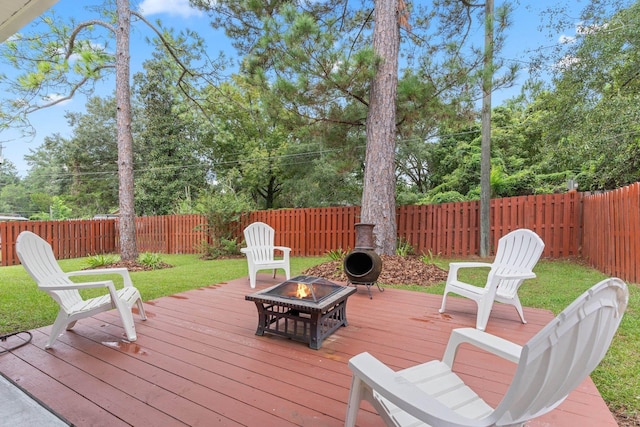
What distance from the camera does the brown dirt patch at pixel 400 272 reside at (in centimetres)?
497

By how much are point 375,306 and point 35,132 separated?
9.66 metres

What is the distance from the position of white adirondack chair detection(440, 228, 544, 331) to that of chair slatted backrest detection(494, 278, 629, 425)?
71.2 inches

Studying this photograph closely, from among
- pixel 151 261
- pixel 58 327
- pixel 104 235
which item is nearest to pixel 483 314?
pixel 58 327

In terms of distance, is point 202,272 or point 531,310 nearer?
point 531,310

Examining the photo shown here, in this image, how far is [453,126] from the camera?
6.95 m

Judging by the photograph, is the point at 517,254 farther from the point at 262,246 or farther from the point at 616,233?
the point at 262,246

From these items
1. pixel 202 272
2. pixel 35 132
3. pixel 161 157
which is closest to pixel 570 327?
pixel 202 272

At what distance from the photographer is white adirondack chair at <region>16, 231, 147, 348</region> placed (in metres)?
2.36

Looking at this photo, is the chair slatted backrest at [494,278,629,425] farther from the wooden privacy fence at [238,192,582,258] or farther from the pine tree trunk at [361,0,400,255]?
the wooden privacy fence at [238,192,582,258]

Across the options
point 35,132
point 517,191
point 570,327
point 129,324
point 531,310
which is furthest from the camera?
point 517,191

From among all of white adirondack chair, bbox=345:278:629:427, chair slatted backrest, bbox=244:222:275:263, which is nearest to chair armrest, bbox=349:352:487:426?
white adirondack chair, bbox=345:278:629:427

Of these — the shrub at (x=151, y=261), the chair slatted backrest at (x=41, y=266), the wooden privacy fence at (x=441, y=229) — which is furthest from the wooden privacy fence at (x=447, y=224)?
the chair slatted backrest at (x=41, y=266)

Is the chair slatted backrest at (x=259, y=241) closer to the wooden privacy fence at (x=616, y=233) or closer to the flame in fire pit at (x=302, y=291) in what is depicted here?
the flame in fire pit at (x=302, y=291)

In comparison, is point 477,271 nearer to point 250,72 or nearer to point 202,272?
point 202,272
